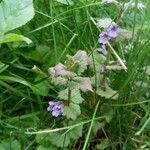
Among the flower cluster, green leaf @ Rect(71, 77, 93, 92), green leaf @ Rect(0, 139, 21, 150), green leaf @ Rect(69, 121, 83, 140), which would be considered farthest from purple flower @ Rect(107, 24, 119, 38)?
green leaf @ Rect(0, 139, 21, 150)

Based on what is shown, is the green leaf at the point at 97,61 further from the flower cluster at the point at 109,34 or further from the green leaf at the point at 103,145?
the green leaf at the point at 103,145

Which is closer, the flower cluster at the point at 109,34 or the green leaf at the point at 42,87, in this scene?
the flower cluster at the point at 109,34

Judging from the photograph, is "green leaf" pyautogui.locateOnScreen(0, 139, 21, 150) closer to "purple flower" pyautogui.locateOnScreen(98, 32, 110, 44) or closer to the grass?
the grass

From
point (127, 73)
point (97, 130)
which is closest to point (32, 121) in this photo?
point (97, 130)

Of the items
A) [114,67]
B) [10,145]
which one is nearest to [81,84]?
[114,67]

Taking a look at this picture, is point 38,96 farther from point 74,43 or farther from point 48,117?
point 74,43

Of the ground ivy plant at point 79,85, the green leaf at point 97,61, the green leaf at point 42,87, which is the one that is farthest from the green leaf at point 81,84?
the green leaf at point 42,87

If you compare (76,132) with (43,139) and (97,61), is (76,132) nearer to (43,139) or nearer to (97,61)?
(43,139)
